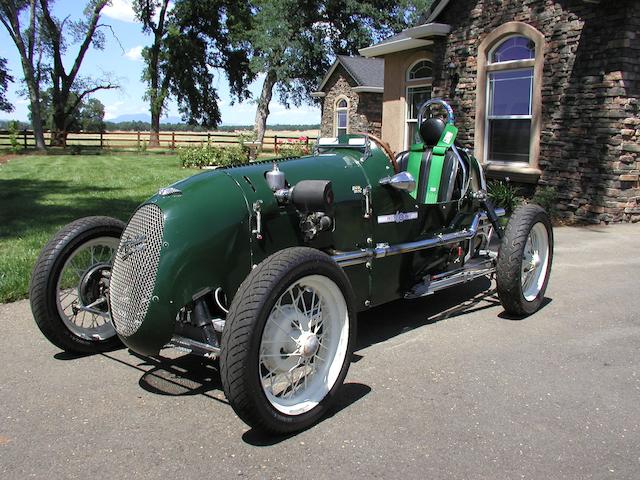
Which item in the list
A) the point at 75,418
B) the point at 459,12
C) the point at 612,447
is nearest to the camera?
the point at 612,447

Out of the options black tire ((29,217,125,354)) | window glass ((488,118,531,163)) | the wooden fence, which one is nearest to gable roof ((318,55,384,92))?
the wooden fence

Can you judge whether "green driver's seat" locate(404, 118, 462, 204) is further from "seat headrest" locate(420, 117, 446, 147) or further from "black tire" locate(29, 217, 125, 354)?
"black tire" locate(29, 217, 125, 354)

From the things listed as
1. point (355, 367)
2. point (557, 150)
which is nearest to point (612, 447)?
point (355, 367)

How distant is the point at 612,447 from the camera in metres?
3.13

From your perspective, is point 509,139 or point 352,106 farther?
point 352,106

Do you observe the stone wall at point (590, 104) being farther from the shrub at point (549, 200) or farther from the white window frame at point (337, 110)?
the white window frame at point (337, 110)

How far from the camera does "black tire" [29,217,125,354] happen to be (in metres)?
3.99

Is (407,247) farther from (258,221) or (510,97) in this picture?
(510,97)

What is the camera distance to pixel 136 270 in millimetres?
3484

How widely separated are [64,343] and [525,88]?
997 cm

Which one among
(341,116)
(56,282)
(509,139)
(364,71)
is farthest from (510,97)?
(341,116)

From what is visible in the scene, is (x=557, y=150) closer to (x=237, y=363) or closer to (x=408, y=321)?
(x=408, y=321)

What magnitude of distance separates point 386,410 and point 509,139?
963cm

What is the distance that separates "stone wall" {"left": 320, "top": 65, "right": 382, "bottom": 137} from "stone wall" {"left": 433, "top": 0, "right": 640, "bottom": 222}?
12.0 meters
